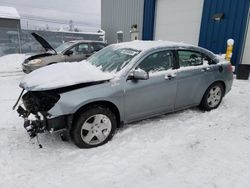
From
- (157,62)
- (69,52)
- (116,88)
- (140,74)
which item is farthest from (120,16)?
(116,88)

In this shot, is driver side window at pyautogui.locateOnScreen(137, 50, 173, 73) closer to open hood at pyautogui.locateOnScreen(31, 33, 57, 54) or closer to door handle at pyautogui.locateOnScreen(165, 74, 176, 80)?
door handle at pyautogui.locateOnScreen(165, 74, 176, 80)

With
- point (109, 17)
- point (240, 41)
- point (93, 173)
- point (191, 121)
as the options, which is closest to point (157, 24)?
point (240, 41)

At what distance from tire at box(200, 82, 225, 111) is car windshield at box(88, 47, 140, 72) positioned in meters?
1.90

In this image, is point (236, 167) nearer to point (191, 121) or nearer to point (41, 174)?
point (191, 121)

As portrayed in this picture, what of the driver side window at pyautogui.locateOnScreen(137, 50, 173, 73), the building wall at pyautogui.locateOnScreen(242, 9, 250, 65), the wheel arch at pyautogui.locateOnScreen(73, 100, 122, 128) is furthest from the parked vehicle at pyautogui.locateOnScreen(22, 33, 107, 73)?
the building wall at pyautogui.locateOnScreen(242, 9, 250, 65)

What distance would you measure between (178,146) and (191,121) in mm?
1020

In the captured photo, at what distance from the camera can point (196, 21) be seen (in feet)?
31.4

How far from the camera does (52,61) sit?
711cm

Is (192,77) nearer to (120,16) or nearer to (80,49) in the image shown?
(80,49)

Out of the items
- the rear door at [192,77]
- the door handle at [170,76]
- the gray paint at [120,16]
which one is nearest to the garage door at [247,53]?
the rear door at [192,77]

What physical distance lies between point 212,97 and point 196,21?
617 cm

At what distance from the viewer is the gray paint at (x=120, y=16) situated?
1289 centimetres

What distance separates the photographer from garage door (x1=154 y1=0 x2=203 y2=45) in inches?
378

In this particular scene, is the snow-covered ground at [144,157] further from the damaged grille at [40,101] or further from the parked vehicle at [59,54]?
the parked vehicle at [59,54]
